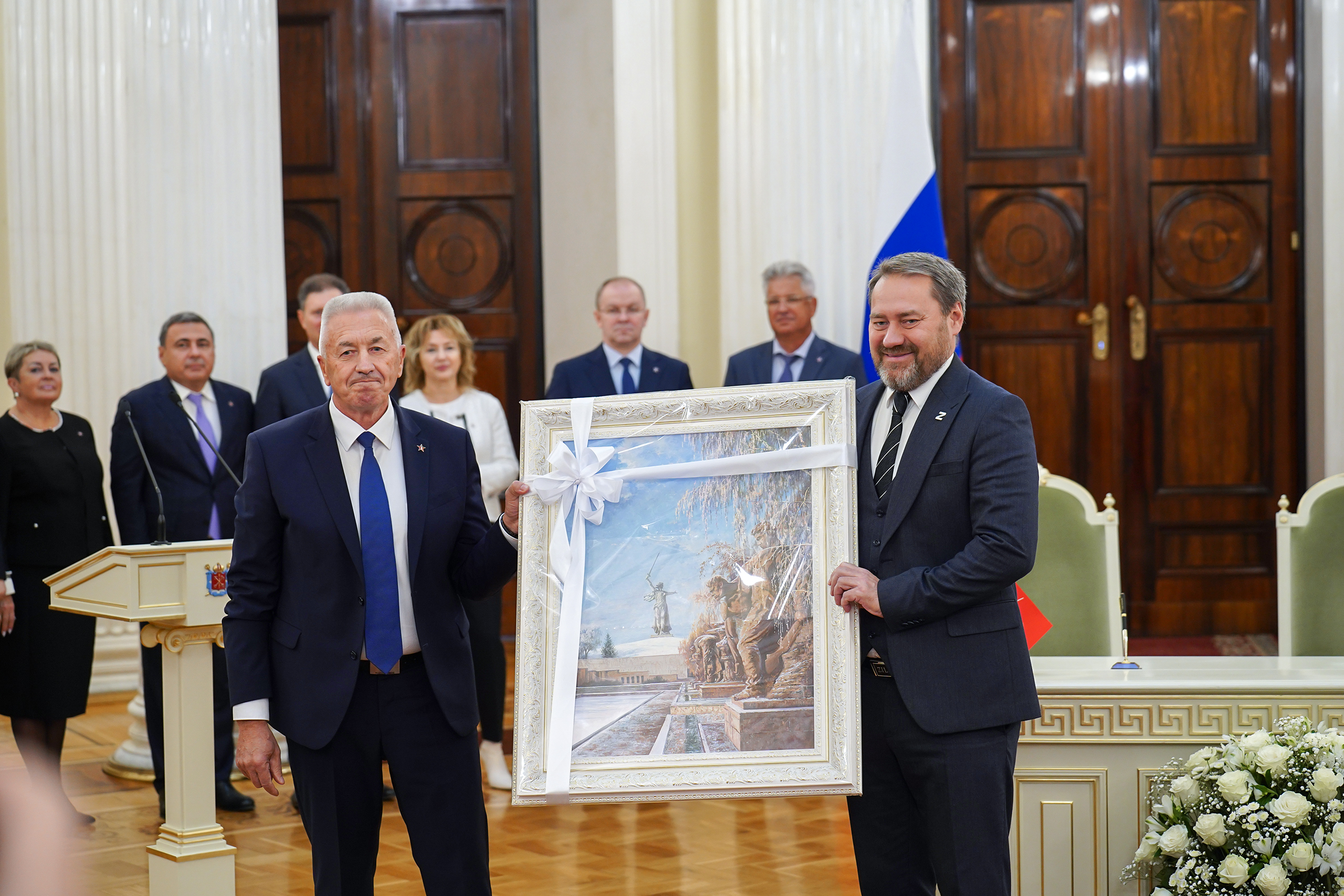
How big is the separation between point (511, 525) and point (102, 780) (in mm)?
3321

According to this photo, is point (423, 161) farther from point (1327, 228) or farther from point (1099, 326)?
point (1327, 228)

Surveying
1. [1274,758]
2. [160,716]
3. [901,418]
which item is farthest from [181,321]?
[1274,758]

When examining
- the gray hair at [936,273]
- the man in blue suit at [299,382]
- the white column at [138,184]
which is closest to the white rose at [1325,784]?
the gray hair at [936,273]

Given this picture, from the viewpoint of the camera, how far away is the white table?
3.06 metres

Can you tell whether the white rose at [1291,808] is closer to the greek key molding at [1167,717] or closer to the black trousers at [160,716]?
the greek key molding at [1167,717]

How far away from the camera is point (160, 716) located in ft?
15.0

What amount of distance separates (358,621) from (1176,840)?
1.76m

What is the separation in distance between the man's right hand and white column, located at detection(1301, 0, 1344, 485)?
5.35m

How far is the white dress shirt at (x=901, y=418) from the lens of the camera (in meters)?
2.47

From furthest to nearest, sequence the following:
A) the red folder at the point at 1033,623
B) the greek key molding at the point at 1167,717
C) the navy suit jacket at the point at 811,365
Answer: the navy suit jacket at the point at 811,365
the red folder at the point at 1033,623
the greek key molding at the point at 1167,717

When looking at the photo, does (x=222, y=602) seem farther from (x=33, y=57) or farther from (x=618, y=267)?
(x=33, y=57)

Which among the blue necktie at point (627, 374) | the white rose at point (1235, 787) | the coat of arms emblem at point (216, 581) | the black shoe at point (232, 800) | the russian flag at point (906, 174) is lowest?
the black shoe at point (232, 800)

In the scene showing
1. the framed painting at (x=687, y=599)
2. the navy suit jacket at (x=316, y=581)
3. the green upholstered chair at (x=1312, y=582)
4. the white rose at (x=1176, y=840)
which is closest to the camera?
the framed painting at (x=687, y=599)

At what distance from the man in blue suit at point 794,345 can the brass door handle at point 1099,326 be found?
7.47ft
